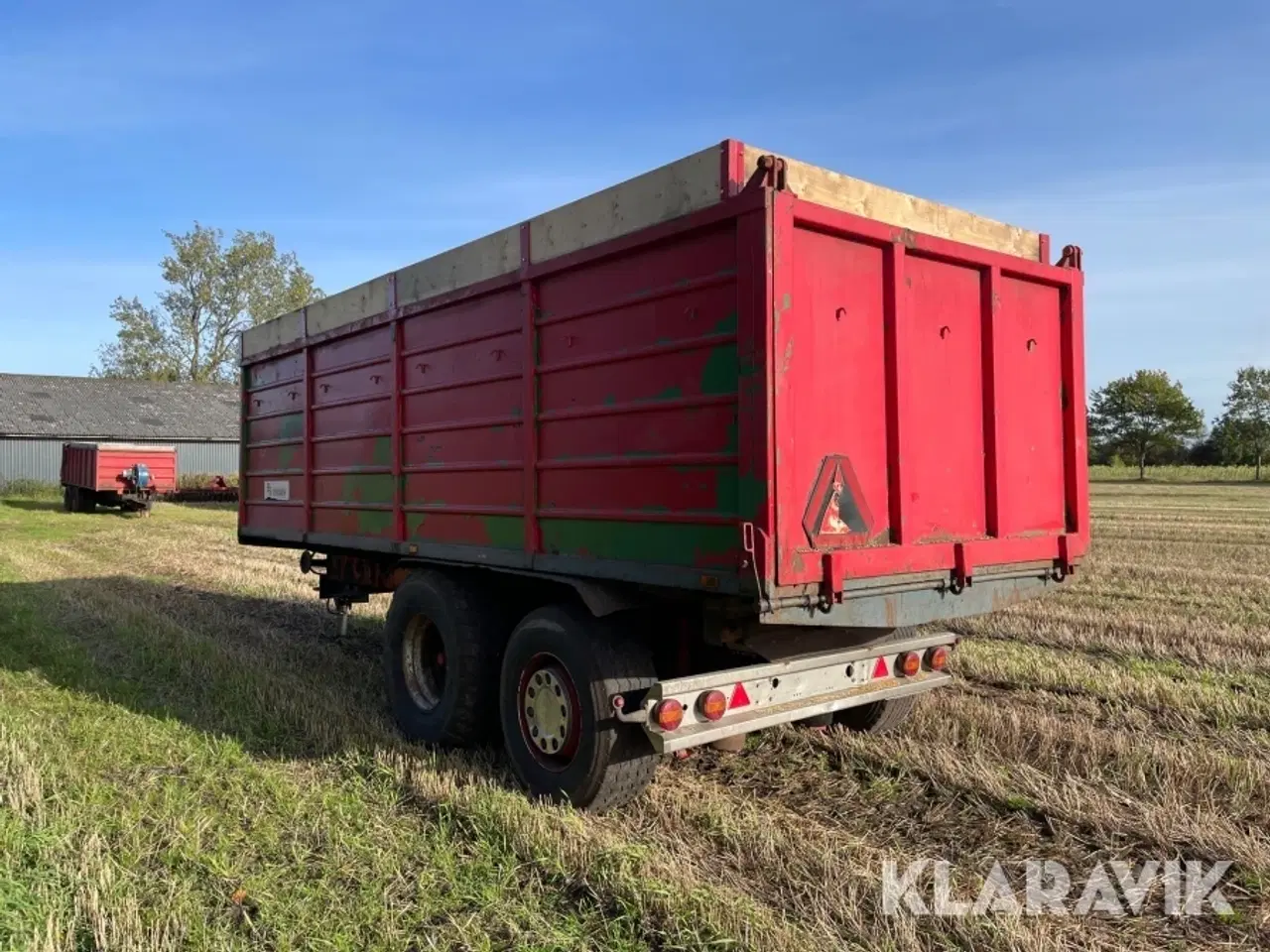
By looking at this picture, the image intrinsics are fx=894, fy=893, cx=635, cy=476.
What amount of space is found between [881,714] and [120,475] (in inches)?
987

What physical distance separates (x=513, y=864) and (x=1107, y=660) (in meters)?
4.99

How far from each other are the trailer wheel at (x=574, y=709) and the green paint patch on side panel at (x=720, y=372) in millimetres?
1230

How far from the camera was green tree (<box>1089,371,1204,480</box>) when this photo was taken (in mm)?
57562

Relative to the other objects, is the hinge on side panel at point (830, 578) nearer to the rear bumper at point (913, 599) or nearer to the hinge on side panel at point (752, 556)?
the rear bumper at point (913, 599)

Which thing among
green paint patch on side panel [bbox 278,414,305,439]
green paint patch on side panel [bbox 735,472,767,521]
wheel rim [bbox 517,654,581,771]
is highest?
green paint patch on side panel [bbox 278,414,305,439]

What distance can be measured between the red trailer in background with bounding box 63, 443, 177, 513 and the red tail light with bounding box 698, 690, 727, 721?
2461 cm

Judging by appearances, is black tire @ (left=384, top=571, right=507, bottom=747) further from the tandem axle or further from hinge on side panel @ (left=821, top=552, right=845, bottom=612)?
hinge on side panel @ (left=821, top=552, right=845, bottom=612)

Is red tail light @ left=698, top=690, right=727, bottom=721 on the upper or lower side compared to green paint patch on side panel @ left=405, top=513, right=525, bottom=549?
lower

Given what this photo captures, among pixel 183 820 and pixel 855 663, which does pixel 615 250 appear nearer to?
pixel 855 663

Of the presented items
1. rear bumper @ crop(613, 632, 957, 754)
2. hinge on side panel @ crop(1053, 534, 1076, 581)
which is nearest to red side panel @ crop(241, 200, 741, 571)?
rear bumper @ crop(613, 632, 957, 754)

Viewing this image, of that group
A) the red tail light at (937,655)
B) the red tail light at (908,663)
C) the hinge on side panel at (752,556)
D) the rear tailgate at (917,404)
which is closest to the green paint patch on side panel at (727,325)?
the rear tailgate at (917,404)

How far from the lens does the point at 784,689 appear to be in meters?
4.02

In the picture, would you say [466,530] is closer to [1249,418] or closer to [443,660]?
[443,660]

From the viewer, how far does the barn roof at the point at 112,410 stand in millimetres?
35594
